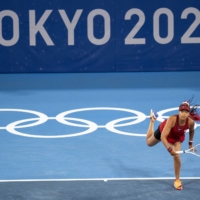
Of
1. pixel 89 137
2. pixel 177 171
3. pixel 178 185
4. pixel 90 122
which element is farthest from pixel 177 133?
pixel 90 122

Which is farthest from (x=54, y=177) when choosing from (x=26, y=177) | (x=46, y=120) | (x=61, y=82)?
(x=61, y=82)

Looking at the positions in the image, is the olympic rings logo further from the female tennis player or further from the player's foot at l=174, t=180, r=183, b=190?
the player's foot at l=174, t=180, r=183, b=190

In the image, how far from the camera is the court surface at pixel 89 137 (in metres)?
8.56

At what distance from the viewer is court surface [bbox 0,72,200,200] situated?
856 cm

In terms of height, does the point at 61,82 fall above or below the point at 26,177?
above

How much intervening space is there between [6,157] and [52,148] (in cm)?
91

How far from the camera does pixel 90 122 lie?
12.5m

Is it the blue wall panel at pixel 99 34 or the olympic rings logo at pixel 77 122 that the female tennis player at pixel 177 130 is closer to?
the olympic rings logo at pixel 77 122

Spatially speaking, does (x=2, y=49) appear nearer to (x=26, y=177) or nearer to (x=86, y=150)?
(x=86, y=150)

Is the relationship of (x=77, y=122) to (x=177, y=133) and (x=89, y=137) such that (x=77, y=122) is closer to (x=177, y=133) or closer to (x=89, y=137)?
(x=89, y=137)

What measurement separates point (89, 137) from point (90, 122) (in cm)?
117

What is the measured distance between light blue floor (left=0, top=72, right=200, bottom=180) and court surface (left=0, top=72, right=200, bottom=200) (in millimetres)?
16

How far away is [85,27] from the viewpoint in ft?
57.4

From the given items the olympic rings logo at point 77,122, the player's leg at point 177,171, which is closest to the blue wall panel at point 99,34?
the olympic rings logo at point 77,122
